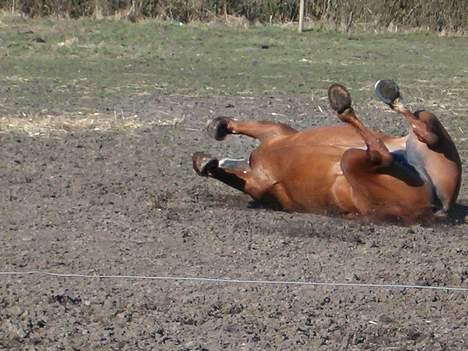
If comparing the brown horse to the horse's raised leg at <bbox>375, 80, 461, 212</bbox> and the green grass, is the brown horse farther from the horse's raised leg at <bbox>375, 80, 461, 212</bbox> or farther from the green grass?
the green grass

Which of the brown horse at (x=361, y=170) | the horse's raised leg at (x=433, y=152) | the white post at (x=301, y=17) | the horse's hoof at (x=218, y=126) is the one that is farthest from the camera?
the white post at (x=301, y=17)

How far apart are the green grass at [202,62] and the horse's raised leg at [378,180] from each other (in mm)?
6082

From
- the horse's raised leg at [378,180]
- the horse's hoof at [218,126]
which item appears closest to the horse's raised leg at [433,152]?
the horse's raised leg at [378,180]

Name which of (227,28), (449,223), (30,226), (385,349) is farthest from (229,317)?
(227,28)

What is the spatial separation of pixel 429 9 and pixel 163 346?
23.0m

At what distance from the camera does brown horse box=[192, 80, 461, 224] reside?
25.2 feet

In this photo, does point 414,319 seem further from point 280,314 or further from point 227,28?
point 227,28

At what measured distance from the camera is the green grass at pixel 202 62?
15461 mm

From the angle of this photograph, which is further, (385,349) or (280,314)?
(280,314)

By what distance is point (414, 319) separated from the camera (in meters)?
5.95

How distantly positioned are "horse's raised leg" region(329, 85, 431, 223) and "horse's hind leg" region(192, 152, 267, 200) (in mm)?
884

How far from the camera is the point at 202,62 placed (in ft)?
64.3

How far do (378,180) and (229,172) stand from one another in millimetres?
1213

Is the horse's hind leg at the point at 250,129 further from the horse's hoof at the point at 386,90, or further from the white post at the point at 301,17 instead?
the white post at the point at 301,17
